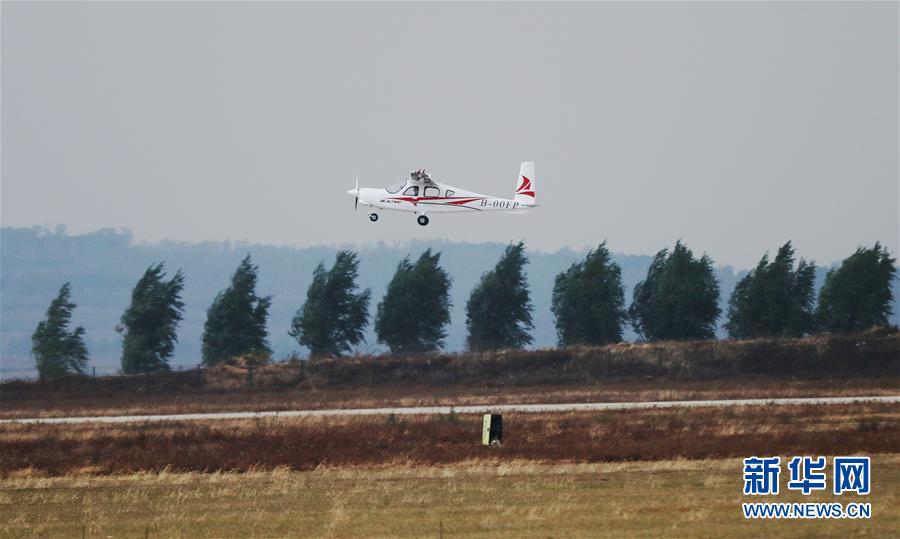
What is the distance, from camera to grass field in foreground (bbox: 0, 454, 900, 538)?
26.9 m

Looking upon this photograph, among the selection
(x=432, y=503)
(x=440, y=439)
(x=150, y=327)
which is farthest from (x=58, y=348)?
(x=432, y=503)

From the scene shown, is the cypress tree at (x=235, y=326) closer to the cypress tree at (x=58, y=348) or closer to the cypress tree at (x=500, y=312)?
the cypress tree at (x=58, y=348)

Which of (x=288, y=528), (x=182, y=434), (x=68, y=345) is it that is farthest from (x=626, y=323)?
(x=288, y=528)

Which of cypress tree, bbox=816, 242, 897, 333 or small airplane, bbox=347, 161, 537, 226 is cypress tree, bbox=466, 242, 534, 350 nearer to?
cypress tree, bbox=816, 242, 897, 333

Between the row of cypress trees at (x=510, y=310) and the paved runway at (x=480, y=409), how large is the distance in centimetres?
3313

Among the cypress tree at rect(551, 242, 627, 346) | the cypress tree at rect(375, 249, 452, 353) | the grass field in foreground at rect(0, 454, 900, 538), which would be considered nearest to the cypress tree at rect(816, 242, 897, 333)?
the cypress tree at rect(551, 242, 627, 346)

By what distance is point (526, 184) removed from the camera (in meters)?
59.8

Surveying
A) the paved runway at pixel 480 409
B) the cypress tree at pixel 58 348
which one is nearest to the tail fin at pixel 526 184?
the paved runway at pixel 480 409

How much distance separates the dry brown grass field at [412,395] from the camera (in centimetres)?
6719

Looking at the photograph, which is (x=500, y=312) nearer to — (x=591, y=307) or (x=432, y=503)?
(x=591, y=307)

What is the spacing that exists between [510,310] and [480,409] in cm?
4558

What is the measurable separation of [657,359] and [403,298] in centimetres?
2612

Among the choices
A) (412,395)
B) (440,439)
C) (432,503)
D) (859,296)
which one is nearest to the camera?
(432,503)

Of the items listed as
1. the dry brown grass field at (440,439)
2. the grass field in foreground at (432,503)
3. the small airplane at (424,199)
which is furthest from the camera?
the small airplane at (424,199)
